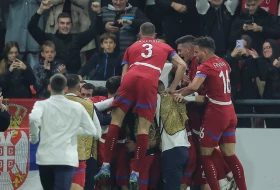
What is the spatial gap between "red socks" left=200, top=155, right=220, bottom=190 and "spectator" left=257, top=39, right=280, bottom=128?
2566 mm

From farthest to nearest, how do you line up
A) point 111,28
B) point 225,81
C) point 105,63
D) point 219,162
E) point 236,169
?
1. point 111,28
2. point 105,63
3. point 219,162
4. point 236,169
5. point 225,81

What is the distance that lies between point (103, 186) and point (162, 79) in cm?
181

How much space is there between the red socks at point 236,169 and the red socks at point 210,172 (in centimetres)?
29

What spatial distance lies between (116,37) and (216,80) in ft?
10.6

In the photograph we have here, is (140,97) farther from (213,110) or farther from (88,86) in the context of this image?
(213,110)

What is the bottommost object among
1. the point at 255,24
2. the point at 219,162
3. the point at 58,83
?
the point at 219,162

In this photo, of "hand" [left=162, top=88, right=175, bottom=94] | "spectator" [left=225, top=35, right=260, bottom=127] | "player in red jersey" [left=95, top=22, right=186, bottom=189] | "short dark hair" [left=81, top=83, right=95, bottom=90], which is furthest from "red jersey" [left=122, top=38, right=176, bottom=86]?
"spectator" [left=225, top=35, right=260, bottom=127]

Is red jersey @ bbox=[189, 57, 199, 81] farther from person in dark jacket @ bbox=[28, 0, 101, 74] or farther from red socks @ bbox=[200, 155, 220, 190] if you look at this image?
person in dark jacket @ bbox=[28, 0, 101, 74]

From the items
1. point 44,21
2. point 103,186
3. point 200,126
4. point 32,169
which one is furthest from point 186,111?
point 44,21

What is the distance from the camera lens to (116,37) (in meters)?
17.7

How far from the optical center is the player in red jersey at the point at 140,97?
47.1 ft

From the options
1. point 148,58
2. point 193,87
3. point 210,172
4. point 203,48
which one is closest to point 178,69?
point 193,87

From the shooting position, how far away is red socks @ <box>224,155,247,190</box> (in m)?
15.2

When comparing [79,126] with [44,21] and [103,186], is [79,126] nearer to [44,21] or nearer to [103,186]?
[103,186]
